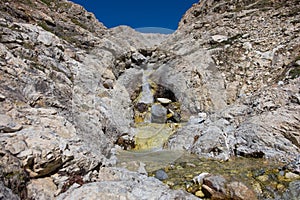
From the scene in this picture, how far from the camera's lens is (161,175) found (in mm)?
8391

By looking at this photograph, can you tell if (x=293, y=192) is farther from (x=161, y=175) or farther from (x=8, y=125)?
(x=8, y=125)

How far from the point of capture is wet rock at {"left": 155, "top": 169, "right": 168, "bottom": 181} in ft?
26.9

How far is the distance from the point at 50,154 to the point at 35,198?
1.02 meters

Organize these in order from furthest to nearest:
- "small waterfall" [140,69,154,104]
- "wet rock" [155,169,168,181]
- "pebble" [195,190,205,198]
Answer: "small waterfall" [140,69,154,104]
"wet rock" [155,169,168,181]
"pebble" [195,190,205,198]

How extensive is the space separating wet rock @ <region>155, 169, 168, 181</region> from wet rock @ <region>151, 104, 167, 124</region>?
8.11m

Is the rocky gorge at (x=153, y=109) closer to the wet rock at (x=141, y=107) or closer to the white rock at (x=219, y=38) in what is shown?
the wet rock at (x=141, y=107)

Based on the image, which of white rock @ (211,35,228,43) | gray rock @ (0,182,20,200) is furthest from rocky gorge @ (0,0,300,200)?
white rock @ (211,35,228,43)

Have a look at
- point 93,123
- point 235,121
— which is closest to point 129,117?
point 93,123

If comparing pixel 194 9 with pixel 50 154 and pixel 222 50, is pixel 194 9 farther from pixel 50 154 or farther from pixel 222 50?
pixel 50 154

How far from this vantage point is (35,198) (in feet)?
15.1

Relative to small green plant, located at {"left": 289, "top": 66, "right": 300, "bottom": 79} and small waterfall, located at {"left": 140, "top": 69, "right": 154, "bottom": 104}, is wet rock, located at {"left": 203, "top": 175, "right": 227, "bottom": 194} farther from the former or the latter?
small waterfall, located at {"left": 140, "top": 69, "right": 154, "bottom": 104}

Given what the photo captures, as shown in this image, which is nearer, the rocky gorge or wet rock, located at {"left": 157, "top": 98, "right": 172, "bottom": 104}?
the rocky gorge

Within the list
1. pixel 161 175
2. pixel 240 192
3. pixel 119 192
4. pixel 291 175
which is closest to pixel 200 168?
pixel 161 175

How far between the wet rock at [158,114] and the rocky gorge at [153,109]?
0.28 feet
